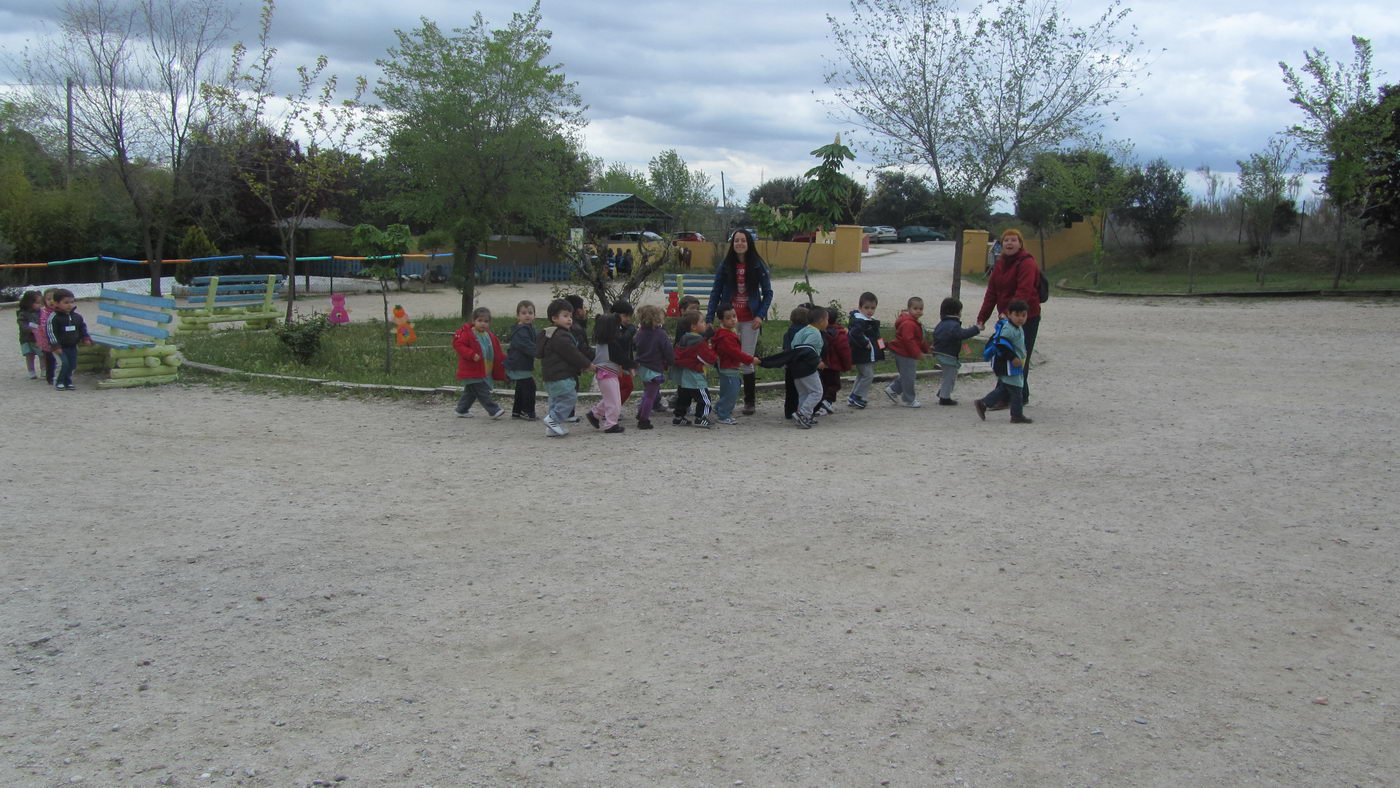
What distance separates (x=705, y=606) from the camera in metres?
4.90

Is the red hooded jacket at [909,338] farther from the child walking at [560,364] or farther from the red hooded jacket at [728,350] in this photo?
the child walking at [560,364]

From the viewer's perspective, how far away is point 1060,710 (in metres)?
3.85

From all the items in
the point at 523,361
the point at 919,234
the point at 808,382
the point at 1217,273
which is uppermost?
the point at 919,234

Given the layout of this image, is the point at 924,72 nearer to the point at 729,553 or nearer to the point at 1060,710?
the point at 729,553

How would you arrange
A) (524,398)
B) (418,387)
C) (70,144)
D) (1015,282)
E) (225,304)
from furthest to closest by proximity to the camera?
(70,144)
(225,304)
(418,387)
(1015,282)
(524,398)

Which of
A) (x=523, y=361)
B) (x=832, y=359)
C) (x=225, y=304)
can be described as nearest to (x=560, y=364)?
(x=523, y=361)

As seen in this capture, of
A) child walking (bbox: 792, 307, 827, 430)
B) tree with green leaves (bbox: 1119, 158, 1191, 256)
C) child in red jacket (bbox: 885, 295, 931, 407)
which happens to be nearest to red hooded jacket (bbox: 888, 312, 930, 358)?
child in red jacket (bbox: 885, 295, 931, 407)

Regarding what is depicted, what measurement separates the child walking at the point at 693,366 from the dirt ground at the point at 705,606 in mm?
499

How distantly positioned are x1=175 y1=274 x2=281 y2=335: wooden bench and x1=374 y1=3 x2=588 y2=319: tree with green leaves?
9.99ft

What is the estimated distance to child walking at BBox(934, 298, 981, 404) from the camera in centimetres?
1051

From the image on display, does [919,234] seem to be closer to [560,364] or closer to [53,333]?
[53,333]

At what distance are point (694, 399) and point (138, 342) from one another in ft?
22.9

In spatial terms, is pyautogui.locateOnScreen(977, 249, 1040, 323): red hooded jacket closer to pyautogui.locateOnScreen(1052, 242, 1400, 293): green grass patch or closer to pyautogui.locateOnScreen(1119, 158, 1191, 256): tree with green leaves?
pyautogui.locateOnScreen(1052, 242, 1400, 293): green grass patch

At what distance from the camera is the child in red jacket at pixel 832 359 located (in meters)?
10.2
